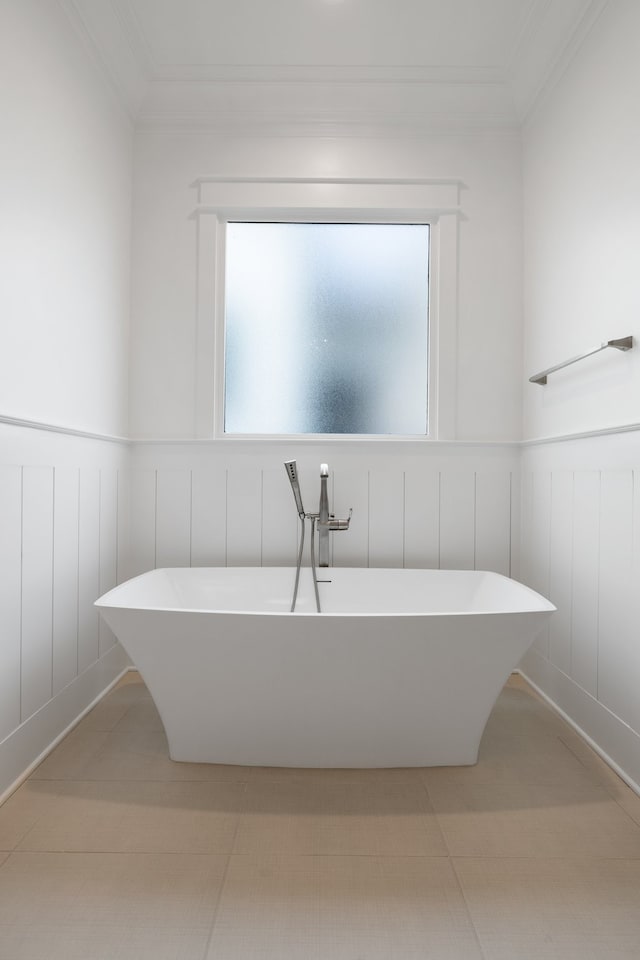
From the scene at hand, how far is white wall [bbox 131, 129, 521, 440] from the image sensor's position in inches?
102

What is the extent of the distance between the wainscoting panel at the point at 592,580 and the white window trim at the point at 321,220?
0.57 metres

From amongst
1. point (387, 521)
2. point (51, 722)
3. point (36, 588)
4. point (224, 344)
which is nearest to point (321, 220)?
point (224, 344)

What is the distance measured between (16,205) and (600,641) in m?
2.21

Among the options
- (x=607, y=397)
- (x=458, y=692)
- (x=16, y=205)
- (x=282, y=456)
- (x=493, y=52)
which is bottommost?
(x=458, y=692)

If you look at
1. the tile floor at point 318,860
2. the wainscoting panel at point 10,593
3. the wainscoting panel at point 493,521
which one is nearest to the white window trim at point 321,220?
the wainscoting panel at point 493,521

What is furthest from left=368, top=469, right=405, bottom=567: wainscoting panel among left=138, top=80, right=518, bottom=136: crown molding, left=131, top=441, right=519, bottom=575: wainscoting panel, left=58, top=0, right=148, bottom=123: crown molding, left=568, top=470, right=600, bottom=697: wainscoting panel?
left=58, top=0, right=148, bottom=123: crown molding

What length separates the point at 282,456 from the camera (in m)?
2.59

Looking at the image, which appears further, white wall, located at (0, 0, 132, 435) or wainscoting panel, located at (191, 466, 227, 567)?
wainscoting panel, located at (191, 466, 227, 567)

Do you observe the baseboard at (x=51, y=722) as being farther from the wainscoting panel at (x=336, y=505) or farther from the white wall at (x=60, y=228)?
the white wall at (x=60, y=228)

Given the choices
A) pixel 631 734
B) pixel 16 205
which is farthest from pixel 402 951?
pixel 16 205

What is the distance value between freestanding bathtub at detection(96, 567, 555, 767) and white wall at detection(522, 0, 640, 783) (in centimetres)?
32

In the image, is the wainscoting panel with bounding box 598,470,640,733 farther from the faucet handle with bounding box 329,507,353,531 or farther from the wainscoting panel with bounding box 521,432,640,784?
the faucet handle with bounding box 329,507,353,531

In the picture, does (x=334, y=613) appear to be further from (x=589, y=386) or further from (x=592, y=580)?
(x=589, y=386)

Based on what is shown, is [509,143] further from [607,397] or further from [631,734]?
[631,734]
